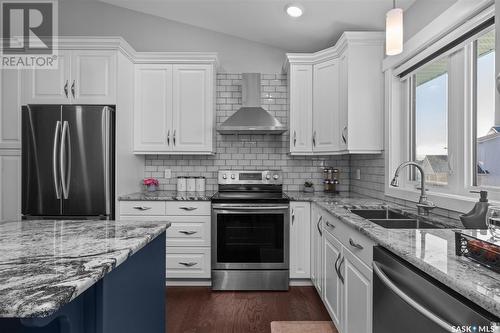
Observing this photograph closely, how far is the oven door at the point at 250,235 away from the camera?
324cm

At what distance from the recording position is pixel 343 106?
10.5 ft

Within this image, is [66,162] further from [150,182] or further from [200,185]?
[200,185]

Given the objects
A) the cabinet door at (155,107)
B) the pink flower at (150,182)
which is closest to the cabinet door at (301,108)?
the cabinet door at (155,107)

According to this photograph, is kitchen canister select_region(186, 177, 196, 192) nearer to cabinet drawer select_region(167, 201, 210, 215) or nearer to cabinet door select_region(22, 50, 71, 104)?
cabinet drawer select_region(167, 201, 210, 215)

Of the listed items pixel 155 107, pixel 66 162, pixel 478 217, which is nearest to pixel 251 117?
pixel 155 107

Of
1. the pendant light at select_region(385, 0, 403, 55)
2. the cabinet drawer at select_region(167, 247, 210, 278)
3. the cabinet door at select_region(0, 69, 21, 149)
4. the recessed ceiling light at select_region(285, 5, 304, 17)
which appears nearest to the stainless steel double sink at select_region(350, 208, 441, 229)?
the pendant light at select_region(385, 0, 403, 55)

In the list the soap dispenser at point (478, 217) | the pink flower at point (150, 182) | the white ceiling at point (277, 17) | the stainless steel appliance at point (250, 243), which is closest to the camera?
the soap dispenser at point (478, 217)

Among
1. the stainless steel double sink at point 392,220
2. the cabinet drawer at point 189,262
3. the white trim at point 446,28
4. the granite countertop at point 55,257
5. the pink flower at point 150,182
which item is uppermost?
the white trim at point 446,28

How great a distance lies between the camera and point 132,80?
356 cm

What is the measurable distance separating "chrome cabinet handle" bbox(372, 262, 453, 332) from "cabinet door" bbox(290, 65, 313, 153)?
7.09ft

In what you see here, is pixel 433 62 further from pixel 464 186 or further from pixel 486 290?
pixel 486 290

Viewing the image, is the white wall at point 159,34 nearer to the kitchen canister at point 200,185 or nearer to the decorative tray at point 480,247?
the kitchen canister at point 200,185

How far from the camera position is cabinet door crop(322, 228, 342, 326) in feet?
7.36

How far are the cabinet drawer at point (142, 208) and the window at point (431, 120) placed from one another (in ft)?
7.89
